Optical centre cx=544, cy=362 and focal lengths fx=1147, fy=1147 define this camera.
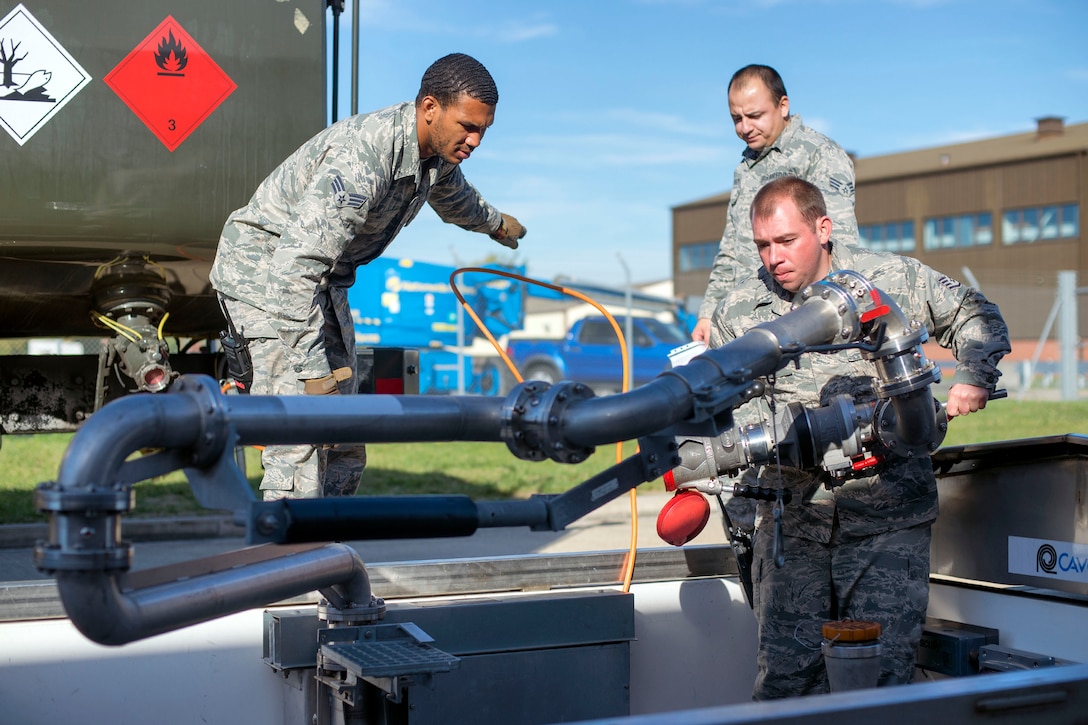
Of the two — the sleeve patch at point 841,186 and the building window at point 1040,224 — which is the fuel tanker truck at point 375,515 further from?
the building window at point 1040,224

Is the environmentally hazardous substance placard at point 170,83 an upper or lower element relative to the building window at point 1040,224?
lower

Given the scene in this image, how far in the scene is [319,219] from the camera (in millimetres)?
3311

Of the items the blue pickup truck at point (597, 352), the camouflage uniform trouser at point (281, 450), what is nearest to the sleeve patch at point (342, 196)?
the camouflage uniform trouser at point (281, 450)

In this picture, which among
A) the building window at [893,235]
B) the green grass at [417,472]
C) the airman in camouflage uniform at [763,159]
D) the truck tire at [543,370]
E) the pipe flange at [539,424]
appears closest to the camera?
the pipe flange at [539,424]

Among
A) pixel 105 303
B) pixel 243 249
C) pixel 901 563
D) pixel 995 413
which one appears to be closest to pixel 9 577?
pixel 105 303

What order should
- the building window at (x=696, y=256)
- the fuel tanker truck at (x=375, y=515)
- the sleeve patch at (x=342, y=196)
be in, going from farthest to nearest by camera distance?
1. the building window at (x=696, y=256)
2. the sleeve patch at (x=342, y=196)
3. the fuel tanker truck at (x=375, y=515)

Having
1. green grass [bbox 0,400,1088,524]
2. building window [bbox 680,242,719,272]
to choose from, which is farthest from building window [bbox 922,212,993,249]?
green grass [bbox 0,400,1088,524]

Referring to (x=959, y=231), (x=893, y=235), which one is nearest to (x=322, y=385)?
(x=959, y=231)

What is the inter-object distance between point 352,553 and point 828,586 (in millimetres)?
1330

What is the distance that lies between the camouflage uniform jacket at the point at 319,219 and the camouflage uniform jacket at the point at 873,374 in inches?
44.8

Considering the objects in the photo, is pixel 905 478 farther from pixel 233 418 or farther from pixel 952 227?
pixel 952 227

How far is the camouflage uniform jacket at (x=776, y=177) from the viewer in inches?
158

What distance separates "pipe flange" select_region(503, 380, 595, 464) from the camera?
5.82 ft

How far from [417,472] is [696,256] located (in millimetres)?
48146
